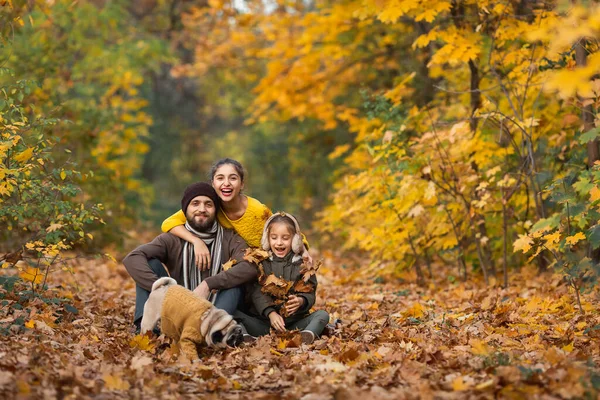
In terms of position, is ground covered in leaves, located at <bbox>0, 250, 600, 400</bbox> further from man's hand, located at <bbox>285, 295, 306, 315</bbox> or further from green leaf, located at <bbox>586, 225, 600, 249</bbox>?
green leaf, located at <bbox>586, 225, 600, 249</bbox>

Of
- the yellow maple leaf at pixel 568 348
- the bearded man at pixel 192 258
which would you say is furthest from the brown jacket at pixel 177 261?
the yellow maple leaf at pixel 568 348

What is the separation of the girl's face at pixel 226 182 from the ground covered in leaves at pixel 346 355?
4.07 ft

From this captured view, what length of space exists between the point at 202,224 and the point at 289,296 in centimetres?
92

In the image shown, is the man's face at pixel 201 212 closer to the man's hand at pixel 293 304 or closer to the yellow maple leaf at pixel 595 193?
the man's hand at pixel 293 304

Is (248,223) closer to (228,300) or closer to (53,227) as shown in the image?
(228,300)

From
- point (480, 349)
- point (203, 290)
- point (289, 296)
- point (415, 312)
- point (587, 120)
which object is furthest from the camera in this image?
point (587, 120)

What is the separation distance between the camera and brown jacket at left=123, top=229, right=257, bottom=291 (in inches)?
210

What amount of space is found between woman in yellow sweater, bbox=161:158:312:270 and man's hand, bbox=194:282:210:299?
0.35 meters

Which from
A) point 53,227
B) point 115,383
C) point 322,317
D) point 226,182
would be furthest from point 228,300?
point 115,383

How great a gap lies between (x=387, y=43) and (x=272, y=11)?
12.8 feet

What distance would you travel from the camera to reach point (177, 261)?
5.73m

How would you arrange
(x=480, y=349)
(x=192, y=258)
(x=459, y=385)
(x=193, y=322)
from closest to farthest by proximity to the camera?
(x=459, y=385) < (x=480, y=349) < (x=193, y=322) < (x=192, y=258)

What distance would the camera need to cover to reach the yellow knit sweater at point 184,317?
471 centimetres

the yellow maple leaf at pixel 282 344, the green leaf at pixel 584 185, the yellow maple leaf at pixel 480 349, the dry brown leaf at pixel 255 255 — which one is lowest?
the yellow maple leaf at pixel 480 349
